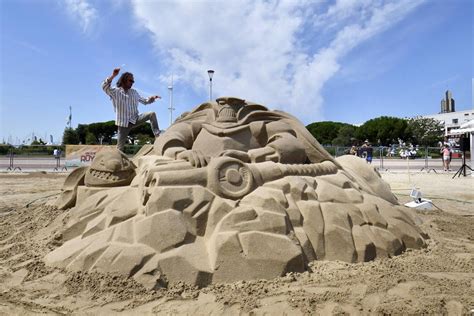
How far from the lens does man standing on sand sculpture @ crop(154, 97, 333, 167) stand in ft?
12.9

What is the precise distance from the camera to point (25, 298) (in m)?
2.58

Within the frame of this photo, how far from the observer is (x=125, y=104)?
16.7 feet

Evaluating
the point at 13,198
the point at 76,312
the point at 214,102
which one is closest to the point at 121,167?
the point at 214,102

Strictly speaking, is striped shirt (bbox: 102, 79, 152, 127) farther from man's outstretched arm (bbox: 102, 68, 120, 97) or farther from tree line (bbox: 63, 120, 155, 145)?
tree line (bbox: 63, 120, 155, 145)

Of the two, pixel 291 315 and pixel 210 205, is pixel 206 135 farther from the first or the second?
pixel 291 315

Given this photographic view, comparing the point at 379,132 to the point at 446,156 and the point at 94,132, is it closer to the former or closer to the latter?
the point at 446,156

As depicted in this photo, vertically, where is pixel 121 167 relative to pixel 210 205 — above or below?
above

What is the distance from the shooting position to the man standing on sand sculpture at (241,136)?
393 cm

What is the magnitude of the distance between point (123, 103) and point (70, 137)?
37.2 meters

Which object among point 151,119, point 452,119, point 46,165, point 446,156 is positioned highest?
point 452,119

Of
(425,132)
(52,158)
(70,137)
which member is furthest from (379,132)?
(52,158)

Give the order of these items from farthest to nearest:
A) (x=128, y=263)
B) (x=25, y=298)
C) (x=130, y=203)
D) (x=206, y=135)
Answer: (x=206, y=135)
(x=130, y=203)
(x=128, y=263)
(x=25, y=298)

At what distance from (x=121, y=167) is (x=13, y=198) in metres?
5.06

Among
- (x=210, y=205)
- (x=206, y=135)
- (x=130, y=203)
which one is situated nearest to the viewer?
(x=210, y=205)
